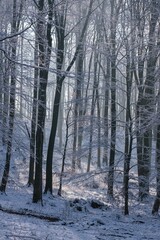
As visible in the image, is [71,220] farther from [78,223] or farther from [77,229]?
[77,229]

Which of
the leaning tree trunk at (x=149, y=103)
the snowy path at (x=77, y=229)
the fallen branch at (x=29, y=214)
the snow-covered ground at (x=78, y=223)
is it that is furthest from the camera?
the leaning tree trunk at (x=149, y=103)

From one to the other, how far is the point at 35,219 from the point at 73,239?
2476 mm

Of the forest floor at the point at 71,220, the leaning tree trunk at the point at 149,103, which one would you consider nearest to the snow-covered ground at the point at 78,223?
the forest floor at the point at 71,220

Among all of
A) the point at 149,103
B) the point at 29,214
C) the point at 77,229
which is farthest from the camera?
the point at 149,103

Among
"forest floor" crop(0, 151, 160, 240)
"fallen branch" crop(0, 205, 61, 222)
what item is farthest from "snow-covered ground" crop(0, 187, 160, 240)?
"fallen branch" crop(0, 205, 61, 222)

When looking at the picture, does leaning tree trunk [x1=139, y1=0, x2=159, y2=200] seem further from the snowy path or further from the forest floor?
the snowy path

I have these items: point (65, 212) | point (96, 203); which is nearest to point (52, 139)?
point (96, 203)

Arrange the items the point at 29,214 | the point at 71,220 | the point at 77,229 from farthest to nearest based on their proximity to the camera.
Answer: the point at 29,214, the point at 71,220, the point at 77,229

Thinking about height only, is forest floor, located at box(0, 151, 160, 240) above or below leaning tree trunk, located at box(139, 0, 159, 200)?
below

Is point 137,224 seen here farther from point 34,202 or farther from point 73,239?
point 34,202

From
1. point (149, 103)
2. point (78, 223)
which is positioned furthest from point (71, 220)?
point (149, 103)

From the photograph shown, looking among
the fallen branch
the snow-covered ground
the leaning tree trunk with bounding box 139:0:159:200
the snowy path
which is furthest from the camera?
the leaning tree trunk with bounding box 139:0:159:200

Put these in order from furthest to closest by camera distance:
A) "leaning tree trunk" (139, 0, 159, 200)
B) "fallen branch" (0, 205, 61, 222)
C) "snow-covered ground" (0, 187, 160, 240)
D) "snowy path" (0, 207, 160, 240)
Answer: "leaning tree trunk" (139, 0, 159, 200) < "fallen branch" (0, 205, 61, 222) < "snow-covered ground" (0, 187, 160, 240) < "snowy path" (0, 207, 160, 240)

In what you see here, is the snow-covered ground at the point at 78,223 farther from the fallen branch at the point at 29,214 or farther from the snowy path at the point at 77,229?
the fallen branch at the point at 29,214
